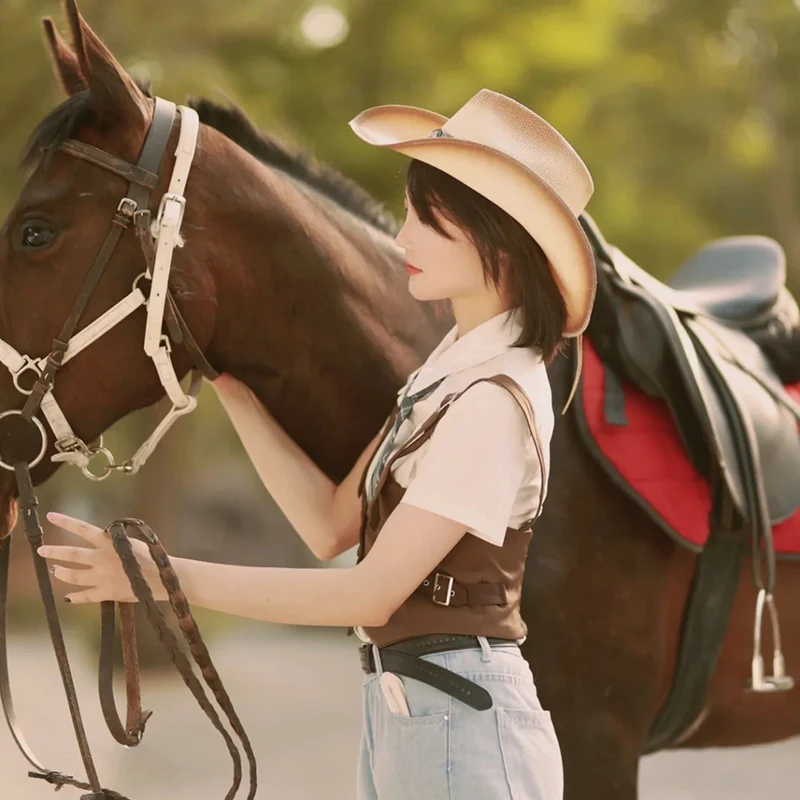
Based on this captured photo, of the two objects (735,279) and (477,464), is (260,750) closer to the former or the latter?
(735,279)

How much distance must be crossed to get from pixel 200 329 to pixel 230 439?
35.6ft

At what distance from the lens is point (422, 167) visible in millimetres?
1664

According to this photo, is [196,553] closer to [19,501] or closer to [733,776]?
[733,776]

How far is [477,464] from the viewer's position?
4.94 feet

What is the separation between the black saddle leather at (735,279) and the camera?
9.25ft

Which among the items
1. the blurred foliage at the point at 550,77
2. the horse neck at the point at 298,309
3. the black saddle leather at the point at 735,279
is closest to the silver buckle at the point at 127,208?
the horse neck at the point at 298,309

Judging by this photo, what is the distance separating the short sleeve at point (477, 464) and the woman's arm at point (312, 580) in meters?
0.03

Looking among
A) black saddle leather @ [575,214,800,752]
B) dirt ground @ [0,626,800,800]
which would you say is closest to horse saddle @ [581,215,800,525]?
Result: black saddle leather @ [575,214,800,752]

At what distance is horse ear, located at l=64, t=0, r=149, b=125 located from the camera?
1.83 meters

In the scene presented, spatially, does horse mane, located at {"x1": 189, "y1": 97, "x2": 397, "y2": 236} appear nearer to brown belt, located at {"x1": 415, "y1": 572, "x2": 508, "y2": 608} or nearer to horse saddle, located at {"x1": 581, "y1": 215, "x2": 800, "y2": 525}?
horse saddle, located at {"x1": 581, "y1": 215, "x2": 800, "y2": 525}

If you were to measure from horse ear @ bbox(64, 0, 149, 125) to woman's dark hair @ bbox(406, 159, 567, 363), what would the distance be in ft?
1.98

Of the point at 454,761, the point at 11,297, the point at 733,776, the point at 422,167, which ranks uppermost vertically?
the point at 422,167

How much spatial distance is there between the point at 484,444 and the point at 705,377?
1005mm

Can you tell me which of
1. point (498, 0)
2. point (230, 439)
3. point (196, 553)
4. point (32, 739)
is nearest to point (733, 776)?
point (32, 739)
